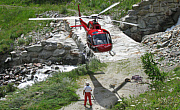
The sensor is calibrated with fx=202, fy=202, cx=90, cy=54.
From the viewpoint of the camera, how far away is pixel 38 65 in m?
16.6

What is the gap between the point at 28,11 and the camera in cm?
2617

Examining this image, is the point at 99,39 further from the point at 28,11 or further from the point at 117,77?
the point at 28,11

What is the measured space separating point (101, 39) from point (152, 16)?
10354 mm

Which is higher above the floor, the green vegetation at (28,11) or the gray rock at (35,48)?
the green vegetation at (28,11)

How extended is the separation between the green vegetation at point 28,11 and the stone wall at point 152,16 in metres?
2.60

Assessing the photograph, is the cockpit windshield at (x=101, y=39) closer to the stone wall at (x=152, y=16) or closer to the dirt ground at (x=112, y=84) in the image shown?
the dirt ground at (x=112, y=84)

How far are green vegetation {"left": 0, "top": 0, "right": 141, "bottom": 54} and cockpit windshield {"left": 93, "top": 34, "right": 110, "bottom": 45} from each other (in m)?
10.9

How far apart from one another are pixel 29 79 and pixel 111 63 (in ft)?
20.5

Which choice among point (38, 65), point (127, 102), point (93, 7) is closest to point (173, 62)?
point (127, 102)

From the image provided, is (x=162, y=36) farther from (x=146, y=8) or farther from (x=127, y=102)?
(x=127, y=102)

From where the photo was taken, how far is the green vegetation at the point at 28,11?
68.9 ft

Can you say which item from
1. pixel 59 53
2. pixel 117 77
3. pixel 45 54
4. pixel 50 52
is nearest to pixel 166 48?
pixel 117 77

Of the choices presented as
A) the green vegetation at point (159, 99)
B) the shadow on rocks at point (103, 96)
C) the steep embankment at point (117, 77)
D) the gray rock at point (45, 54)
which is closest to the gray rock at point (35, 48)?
the gray rock at point (45, 54)

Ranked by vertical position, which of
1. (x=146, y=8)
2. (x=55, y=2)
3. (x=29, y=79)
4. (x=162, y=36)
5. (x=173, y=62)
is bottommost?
(x=29, y=79)
